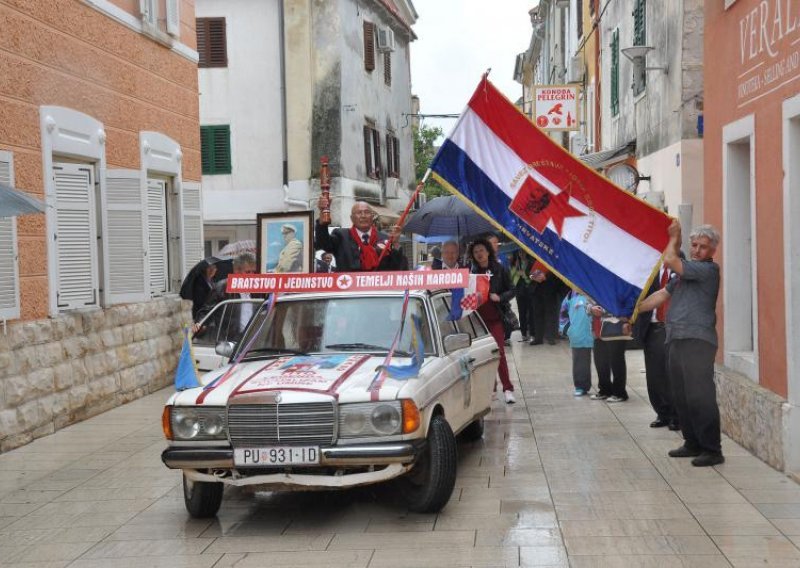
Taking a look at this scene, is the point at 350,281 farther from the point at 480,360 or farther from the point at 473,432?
the point at 473,432

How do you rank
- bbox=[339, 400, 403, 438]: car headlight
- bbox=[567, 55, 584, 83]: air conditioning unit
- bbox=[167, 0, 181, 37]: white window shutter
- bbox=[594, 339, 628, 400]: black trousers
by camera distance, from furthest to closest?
bbox=[567, 55, 584, 83]: air conditioning unit
bbox=[167, 0, 181, 37]: white window shutter
bbox=[594, 339, 628, 400]: black trousers
bbox=[339, 400, 403, 438]: car headlight

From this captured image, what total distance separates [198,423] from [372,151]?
26.6 meters

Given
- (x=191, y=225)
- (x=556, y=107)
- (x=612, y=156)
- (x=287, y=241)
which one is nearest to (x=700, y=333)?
(x=287, y=241)

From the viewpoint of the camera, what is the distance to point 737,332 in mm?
9961

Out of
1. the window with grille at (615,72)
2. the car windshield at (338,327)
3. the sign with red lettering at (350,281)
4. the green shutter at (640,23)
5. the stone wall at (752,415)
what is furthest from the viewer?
the window with grille at (615,72)

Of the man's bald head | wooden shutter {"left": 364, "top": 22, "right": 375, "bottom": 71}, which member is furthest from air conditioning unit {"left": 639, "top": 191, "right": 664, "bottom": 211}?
wooden shutter {"left": 364, "top": 22, "right": 375, "bottom": 71}

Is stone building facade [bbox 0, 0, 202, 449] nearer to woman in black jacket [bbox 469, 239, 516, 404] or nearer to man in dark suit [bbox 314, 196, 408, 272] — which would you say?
man in dark suit [bbox 314, 196, 408, 272]

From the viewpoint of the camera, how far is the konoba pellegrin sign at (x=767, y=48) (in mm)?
8008

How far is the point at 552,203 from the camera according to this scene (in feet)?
29.3

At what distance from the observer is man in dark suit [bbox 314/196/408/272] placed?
1028 centimetres

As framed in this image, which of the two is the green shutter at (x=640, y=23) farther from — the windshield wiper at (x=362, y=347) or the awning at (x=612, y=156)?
the windshield wiper at (x=362, y=347)

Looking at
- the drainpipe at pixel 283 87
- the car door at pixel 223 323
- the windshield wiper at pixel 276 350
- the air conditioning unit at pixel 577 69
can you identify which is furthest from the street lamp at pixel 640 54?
the drainpipe at pixel 283 87

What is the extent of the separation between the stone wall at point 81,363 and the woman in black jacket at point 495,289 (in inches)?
176

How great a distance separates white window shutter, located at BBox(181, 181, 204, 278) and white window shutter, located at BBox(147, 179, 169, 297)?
486 millimetres
